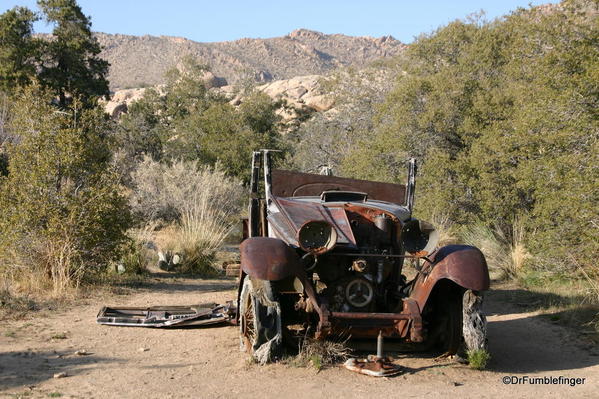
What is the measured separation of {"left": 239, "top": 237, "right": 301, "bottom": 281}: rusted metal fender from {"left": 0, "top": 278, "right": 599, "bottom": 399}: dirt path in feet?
2.89

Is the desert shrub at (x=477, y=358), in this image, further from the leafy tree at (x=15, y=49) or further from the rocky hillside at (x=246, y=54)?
the rocky hillside at (x=246, y=54)

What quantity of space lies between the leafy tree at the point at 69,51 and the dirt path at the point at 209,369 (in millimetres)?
24154

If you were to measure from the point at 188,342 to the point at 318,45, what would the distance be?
9372 centimetres

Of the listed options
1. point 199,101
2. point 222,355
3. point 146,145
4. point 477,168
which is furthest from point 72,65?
point 222,355

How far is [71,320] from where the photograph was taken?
25.9 feet

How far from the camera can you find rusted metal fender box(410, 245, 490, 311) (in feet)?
20.0

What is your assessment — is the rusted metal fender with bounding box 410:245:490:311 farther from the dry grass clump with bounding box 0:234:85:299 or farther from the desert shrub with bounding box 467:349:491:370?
the dry grass clump with bounding box 0:234:85:299

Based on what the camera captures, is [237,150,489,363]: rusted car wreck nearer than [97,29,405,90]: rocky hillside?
Yes

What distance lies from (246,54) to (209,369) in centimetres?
8737

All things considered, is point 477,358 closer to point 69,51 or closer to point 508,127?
point 508,127

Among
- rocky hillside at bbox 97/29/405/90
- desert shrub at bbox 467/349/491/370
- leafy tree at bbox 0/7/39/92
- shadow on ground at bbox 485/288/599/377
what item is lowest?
shadow on ground at bbox 485/288/599/377

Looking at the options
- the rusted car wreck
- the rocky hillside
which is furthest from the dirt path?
the rocky hillside

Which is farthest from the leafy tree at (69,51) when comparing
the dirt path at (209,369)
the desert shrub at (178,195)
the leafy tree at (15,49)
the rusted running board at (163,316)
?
the dirt path at (209,369)

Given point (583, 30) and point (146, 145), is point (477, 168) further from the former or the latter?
point (146, 145)
